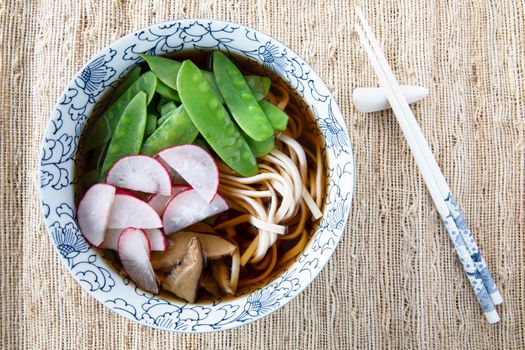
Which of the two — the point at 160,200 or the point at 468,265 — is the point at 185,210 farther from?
the point at 468,265

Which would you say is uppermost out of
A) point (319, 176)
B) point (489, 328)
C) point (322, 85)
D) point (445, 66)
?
point (445, 66)

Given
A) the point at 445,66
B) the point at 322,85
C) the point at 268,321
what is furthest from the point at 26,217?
the point at 445,66

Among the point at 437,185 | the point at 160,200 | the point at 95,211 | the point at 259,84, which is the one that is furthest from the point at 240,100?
the point at 437,185

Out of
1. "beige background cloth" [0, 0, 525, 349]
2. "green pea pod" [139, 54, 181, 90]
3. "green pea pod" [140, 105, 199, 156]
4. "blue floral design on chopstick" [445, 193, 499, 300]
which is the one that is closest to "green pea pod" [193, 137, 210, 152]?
"green pea pod" [140, 105, 199, 156]

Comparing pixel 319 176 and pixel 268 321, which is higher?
pixel 319 176

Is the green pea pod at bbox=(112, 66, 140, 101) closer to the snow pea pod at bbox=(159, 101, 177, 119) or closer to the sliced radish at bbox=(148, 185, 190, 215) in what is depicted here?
the snow pea pod at bbox=(159, 101, 177, 119)

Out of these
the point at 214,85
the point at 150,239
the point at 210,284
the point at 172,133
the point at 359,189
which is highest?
the point at 214,85

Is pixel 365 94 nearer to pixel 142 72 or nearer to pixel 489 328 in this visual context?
pixel 142 72
